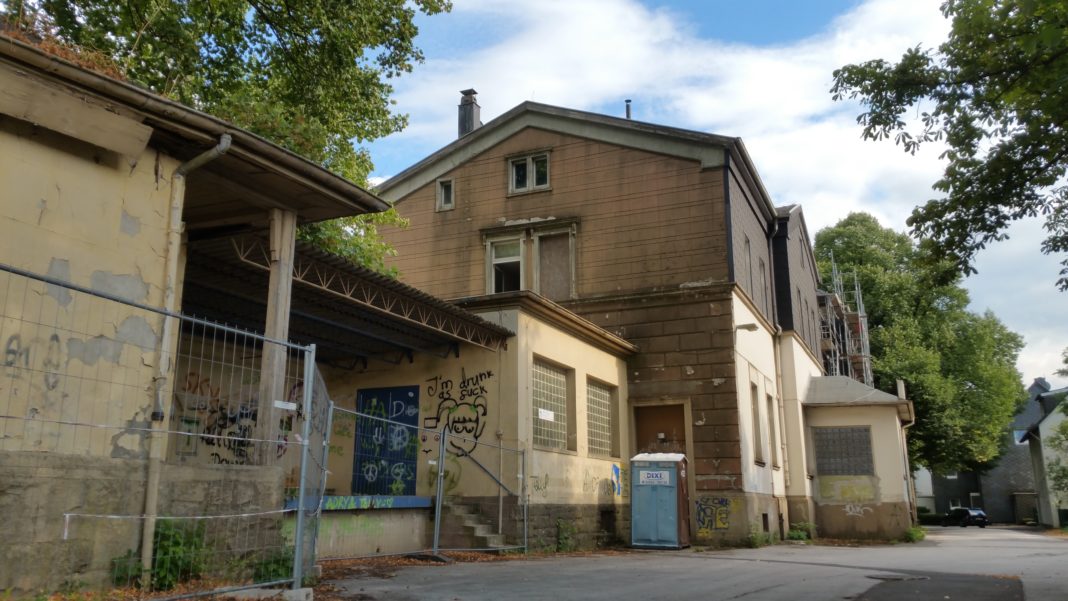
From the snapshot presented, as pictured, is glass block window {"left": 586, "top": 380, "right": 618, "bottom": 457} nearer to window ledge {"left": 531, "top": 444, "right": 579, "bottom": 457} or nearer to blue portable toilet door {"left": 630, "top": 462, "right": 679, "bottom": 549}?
window ledge {"left": 531, "top": 444, "right": 579, "bottom": 457}

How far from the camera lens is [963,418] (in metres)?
37.3

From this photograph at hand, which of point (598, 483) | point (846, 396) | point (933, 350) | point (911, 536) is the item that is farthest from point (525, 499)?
point (933, 350)

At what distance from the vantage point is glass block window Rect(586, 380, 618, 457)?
1869cm

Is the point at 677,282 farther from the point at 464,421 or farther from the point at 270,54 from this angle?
the point at 270,54

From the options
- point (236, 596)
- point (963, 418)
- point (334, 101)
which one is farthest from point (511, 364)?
point (963, 418)

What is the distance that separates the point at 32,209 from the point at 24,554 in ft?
9.16

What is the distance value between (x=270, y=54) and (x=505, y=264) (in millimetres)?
8586

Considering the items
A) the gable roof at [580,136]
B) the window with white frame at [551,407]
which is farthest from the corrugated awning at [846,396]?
the window with white frame at [551,407]

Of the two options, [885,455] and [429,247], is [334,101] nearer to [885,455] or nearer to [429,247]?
[429,247]

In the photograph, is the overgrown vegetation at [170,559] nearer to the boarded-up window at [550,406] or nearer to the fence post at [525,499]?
the fence post at [525,499]

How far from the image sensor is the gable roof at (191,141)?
6.65 metres

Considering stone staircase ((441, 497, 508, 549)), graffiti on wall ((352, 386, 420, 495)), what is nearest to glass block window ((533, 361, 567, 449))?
stone staircase ((441, 497, 508, 549))

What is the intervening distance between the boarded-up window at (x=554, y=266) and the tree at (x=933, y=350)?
67.9 ft

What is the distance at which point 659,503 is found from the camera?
1733cm
